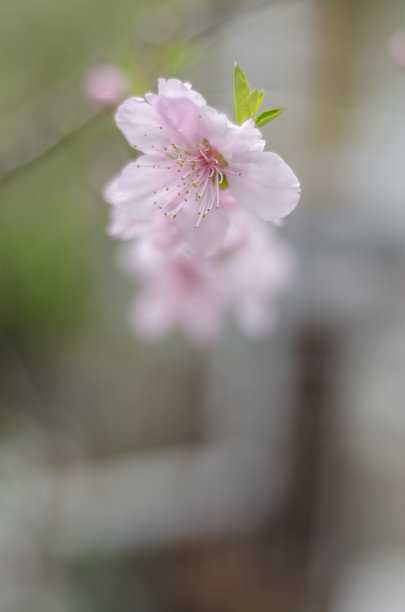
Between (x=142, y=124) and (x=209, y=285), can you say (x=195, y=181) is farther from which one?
(x=209, y=285)

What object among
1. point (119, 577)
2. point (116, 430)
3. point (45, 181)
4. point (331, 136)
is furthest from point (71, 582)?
point (331, 136)

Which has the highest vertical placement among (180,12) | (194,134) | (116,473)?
(180,12)

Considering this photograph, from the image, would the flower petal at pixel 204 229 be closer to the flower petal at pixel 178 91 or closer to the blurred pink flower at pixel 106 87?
the flower petal at pixel 178 91

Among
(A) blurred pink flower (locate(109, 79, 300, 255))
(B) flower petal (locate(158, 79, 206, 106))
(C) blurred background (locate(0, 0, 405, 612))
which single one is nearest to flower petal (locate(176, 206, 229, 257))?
(A) blurred pink flower (locate(109, 79, 300, 255))

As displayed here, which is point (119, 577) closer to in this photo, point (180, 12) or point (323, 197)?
point (323, 197)

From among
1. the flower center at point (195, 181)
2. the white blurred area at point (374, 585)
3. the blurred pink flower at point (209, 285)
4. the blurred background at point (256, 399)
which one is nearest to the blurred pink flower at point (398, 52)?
the blurred pink flower at point (209, 285)
